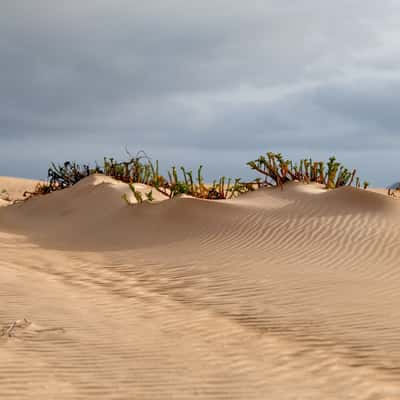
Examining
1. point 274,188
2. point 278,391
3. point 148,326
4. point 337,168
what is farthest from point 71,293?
point 337,168

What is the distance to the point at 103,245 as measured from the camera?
1276cm

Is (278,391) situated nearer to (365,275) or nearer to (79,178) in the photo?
(365,275)

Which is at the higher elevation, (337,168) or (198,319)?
(337,168)

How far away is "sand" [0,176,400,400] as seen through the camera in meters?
4.27

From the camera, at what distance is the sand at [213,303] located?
4.27m

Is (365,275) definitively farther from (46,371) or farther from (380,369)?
(46,371)

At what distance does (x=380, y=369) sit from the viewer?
4.60 metres

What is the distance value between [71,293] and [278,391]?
3853 millimetres

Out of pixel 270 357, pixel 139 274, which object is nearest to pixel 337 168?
pixel 139 274

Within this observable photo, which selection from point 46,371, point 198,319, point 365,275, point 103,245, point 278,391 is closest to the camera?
point 278,391

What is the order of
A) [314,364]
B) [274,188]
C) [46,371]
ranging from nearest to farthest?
[46,371]
[314,364]
[274,188]

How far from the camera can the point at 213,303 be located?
22.8 feet

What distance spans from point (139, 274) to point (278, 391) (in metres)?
5.20

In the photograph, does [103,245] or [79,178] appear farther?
[79,178]
